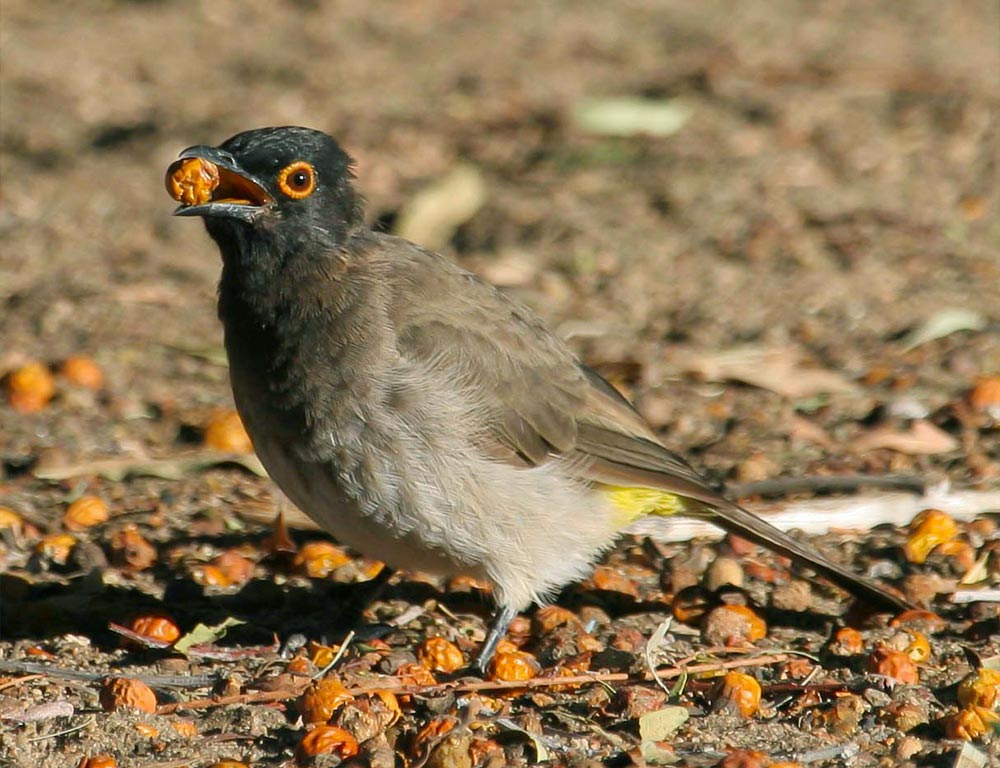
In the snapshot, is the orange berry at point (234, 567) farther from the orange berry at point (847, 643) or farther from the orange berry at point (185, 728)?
the orange berry at point (847, 643)

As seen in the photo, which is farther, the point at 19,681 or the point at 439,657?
the point at 439,657

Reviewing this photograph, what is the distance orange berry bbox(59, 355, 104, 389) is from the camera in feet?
24.9

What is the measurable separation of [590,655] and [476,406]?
3.09 ft

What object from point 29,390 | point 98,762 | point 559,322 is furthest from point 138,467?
point 559,322

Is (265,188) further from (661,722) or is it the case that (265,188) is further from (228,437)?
(661,722)

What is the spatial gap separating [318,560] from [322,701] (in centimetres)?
137

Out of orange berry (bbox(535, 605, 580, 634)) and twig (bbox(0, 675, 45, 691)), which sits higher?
twig (bbox(0, 675, 45, 691))

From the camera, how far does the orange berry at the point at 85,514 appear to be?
20.7 feet

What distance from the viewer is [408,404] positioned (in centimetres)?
535

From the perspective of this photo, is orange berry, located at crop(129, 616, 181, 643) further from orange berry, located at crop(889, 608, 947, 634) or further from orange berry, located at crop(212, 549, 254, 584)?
orange berry, located at crop(889, 608, 947, 634)

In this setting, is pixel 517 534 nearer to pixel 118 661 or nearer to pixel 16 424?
pixel 118 661

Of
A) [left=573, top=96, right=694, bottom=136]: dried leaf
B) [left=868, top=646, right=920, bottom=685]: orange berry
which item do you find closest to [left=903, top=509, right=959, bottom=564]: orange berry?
[left=868, top=646, right=920, bottom=685]: orange berry

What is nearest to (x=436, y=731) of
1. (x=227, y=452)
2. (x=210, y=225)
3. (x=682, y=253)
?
(x=210, y=225)

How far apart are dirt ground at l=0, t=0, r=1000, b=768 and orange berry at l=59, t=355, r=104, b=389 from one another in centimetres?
8
